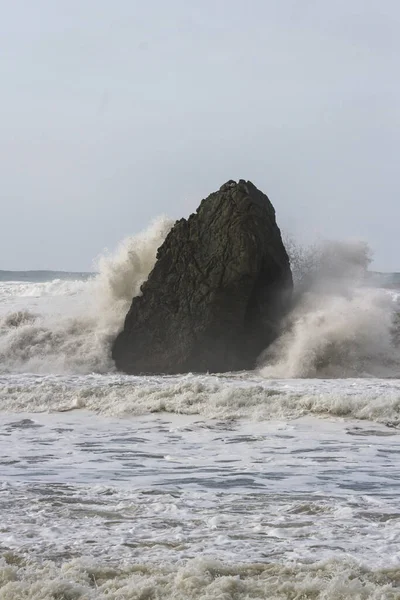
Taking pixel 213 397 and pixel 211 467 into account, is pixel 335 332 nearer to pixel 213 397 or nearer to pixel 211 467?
pixel 213 397

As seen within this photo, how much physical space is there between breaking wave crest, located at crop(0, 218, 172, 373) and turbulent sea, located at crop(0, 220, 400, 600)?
0.06 meters

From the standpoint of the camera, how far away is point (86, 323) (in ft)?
55.0

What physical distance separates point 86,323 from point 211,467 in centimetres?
967

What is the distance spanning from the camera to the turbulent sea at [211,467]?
4.56 metres

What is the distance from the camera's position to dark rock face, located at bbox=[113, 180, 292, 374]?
47.1ft

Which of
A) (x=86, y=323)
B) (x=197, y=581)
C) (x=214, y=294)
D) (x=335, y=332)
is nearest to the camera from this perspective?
(x=197, y=581)

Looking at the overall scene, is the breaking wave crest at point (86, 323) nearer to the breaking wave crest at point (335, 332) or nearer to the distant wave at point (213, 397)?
the distant wave at point (213, 397)

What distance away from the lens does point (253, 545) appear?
5.05m

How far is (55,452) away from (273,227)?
7957 millimetres

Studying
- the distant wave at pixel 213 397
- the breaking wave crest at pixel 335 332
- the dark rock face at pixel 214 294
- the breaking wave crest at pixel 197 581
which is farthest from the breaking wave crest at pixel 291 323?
the breaking wave crest at pixel 197 581

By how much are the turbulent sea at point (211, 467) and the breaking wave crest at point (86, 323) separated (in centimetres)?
6

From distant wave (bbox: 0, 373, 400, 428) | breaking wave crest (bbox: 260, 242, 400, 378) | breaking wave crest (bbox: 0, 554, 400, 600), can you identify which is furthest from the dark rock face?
breaking wave crest (bbox: 0, 554, 400, 600)

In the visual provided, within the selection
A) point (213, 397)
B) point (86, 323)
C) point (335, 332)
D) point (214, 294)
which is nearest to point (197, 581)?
point (213, 397)

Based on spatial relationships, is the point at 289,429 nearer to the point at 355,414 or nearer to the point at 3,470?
the point at 355,414
